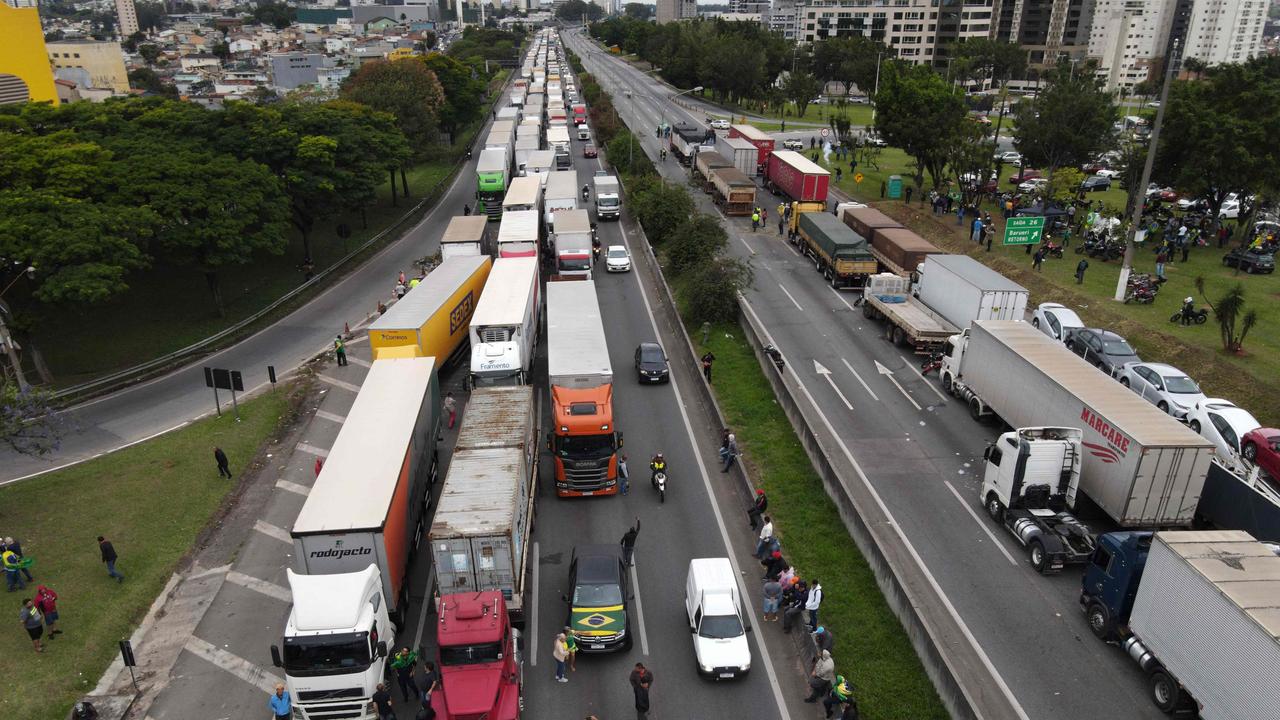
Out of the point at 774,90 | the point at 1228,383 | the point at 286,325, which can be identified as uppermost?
the point at 774,90

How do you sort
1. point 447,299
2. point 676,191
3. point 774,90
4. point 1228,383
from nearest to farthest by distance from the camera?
1. point 1228,383
2. point 447,299
3. point 676,191
4. point 774,90

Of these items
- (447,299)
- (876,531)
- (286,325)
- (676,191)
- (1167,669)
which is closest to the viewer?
(1167,669)

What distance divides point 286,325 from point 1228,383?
4469 cm

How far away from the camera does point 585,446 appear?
25219mm

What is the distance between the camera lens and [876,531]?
2345cm

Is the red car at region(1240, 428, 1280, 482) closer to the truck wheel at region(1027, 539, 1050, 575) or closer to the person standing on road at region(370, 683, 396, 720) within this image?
the truck wheel at region(1027, 539, 1050, 575)

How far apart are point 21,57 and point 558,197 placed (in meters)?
48.1

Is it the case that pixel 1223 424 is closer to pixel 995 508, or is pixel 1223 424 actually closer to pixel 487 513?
pixel 995 508

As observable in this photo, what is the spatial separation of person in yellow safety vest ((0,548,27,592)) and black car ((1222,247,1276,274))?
53536 millimetres

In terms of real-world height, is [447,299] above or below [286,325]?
above

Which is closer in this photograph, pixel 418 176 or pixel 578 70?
pixel 418 176

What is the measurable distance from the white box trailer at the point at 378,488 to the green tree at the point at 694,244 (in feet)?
72.9

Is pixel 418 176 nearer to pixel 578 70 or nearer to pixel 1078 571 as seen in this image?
pixel 1078 571

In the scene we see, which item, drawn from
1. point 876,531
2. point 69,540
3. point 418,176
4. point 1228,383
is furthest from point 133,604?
point 418,176
